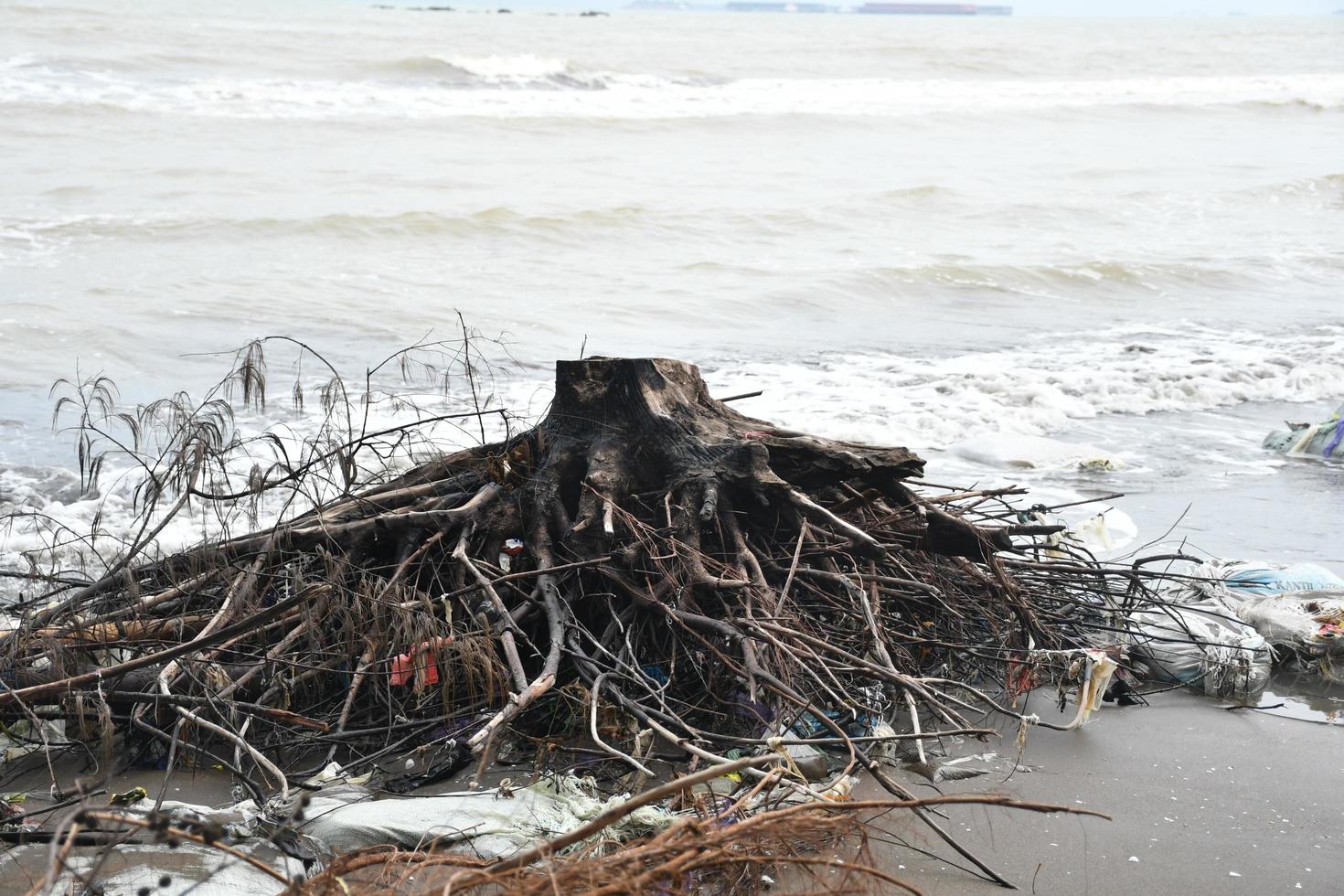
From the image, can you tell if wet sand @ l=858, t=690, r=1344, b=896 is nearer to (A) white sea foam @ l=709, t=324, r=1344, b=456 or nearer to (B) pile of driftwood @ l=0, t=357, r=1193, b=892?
(B) pile of driftwood @ l=0, t=357, r=1193, b=892

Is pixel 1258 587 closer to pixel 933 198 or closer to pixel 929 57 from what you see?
pixel 933 198

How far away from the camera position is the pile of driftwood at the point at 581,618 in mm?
3213

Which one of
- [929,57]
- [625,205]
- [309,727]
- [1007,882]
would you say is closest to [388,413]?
[309,727]

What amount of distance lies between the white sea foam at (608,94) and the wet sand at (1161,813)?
74.9 ft

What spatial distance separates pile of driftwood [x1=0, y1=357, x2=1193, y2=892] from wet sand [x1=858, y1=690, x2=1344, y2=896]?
6.3 inches

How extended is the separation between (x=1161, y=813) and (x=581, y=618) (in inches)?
68.5

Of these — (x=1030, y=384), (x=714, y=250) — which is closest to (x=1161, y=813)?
(x=1030, y=384)

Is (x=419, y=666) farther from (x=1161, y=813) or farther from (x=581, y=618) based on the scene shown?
(x=1161, y=813)

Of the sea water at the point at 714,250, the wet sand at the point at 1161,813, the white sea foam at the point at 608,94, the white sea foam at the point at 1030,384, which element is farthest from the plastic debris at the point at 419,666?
the white sea foam at the point at 608,94

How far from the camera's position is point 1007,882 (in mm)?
2797

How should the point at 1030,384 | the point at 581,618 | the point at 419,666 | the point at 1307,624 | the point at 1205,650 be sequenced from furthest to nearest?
1. the point at 1030,384
2. the point at 1307,624
3. the point at 1205,650
4. the point at 581,618
5. the point at 419,666

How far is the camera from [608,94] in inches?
1219

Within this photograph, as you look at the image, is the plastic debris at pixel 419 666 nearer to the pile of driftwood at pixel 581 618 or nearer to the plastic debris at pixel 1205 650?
the pile of driftwood at pixel 581 618

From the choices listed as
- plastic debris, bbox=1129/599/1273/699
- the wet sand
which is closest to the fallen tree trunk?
the wet sand
